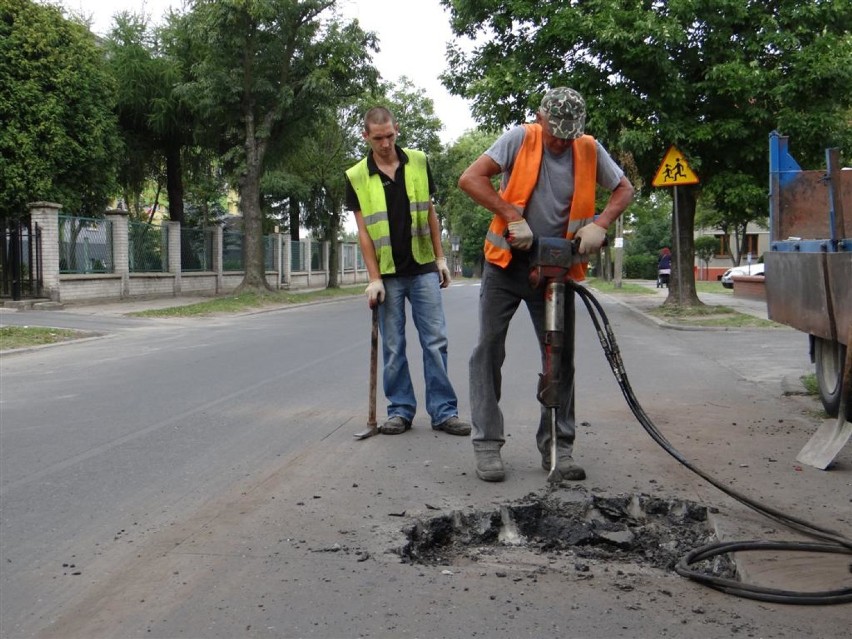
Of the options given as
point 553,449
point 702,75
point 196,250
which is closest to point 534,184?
point 553,449

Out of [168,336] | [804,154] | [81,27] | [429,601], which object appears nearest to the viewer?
[429,601]

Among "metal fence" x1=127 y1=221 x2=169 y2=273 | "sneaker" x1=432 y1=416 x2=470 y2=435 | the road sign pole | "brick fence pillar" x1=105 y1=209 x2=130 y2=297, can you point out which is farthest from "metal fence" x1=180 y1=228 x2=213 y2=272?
"sneaker" x1=432 y1=416 x2=470 y2=435

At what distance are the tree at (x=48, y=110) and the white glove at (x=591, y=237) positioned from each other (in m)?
21.4

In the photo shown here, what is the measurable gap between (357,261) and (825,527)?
49.4 metres

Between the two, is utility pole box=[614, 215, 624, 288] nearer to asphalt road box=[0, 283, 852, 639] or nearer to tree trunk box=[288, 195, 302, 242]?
tree trunk box=[288, 195, 302, 242]

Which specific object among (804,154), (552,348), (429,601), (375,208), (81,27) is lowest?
(429,601)

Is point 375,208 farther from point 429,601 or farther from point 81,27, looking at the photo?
point 81,27

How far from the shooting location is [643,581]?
328 centimetres

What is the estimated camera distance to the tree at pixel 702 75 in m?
15.8

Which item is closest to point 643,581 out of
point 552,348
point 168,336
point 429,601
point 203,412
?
point 429,601

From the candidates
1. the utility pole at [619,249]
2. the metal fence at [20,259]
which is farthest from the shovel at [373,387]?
the utility pole at [619,249]

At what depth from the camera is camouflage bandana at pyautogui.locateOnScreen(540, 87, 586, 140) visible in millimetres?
4449

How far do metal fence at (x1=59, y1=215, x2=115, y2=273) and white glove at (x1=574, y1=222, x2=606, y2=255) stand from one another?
19.8 metres

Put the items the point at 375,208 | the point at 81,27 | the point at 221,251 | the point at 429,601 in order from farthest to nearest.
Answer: the point at 221,251
the point at 81,27
the point at 375,208
the point at 429,601
